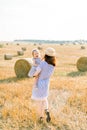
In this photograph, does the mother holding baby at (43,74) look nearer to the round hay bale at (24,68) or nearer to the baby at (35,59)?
the baby at (35,59)

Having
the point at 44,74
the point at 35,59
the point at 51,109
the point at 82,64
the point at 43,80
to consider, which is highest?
the point at 35,59

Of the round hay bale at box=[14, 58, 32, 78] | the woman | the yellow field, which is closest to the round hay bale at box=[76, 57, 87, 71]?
the round hay bale at box=[14, 58, 32, 78]

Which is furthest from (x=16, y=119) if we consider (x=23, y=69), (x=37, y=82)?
(x=23, y=69)

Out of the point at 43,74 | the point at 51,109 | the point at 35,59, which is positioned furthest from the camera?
the point at 51,109

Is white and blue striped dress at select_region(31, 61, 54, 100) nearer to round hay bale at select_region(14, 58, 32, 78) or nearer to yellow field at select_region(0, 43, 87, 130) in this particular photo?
yellow field at select_region(0, 43, 87, 130)

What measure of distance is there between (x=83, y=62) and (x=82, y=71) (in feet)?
2.29

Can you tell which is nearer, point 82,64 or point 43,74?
point 43,74

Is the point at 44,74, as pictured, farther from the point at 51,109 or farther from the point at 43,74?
the point at 51,109

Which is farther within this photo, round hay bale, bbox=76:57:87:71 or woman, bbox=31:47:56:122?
round hay bale, bbox=76:57:87:71

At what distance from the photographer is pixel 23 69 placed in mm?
18094

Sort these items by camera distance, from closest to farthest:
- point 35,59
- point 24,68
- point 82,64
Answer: point 35,59
point 24,68
point 82,64

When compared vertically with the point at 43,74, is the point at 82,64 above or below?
below

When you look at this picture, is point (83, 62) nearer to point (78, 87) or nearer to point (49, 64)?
point (78, 87)

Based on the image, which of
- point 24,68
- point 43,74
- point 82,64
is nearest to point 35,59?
point 43,74
